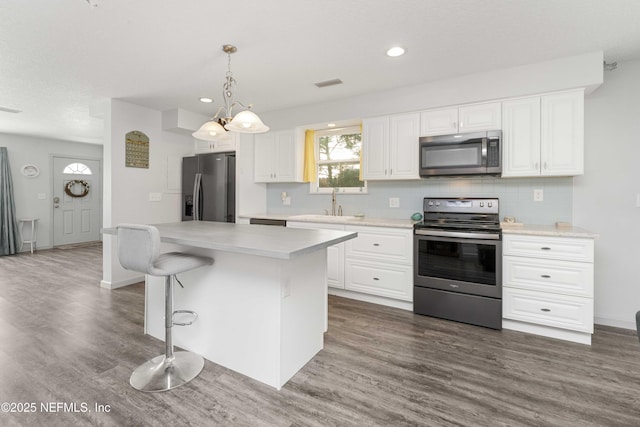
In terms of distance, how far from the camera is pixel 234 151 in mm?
4664

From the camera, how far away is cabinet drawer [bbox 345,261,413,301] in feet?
10.8

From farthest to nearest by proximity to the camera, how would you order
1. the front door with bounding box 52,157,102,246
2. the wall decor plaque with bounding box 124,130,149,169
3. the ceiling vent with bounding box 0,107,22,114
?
the front door with bounding box 52,157,102,246
the ceiling vent with bounding box 0,107,22,114
the wall decor plaque with bounding box 124,130,149,169

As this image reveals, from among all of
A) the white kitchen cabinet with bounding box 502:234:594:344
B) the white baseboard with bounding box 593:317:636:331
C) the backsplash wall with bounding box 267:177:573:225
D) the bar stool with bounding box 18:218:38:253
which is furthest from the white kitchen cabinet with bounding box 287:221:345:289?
the bar stool with bounding box 18:218:38:253

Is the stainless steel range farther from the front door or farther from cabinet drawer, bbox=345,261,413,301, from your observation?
the front door

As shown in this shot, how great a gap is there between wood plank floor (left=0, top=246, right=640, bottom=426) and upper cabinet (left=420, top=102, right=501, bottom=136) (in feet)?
6.38

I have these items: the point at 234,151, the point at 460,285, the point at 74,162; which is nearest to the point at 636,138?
the point at 460,285

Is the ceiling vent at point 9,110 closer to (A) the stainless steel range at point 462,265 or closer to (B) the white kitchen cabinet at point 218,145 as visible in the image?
(B) the white kitchen cabinet at point 218,145

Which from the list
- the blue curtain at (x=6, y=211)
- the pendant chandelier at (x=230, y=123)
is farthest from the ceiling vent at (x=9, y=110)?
the pendant chandelier at (x=230, y=123)

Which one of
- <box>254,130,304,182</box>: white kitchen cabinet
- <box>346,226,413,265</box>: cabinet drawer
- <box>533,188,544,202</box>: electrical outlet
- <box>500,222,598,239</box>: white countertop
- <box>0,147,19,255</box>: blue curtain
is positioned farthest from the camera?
<box>0,147,19,255</box>: blue curtain

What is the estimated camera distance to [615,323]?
2930mm

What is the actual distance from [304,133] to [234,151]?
109 centimetres

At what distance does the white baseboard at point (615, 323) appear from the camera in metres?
2.88

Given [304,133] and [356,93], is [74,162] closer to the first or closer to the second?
[304,133]

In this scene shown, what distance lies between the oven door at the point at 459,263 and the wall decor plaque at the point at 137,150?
3.83 m
